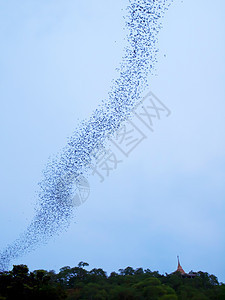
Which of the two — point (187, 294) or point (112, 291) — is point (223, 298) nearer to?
point (187, 294)

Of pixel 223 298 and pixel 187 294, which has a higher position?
pixel 187 294

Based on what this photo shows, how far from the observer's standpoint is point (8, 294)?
15.7 m

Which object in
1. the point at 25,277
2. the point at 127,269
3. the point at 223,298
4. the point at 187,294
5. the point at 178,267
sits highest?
the point at 25,277

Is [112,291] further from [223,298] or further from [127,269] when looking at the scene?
[127,269]

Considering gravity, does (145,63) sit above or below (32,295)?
above

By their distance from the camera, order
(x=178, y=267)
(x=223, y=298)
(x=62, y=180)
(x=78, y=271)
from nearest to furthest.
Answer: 1. (x=223, y=298)
2. (x=62, y=180)
3. (x=78, y=271)
4. (x=178, y=267)

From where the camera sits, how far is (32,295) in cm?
1549

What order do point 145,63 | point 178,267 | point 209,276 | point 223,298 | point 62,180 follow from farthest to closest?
point 178,267, point 209,276, point 62,180, point 223,298, point 145,63

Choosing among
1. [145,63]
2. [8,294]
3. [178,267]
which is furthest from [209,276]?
[145,63]

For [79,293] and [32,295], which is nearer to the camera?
[32,295]

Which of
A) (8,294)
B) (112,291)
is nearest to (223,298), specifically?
(112,291)

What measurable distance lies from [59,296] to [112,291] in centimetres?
276

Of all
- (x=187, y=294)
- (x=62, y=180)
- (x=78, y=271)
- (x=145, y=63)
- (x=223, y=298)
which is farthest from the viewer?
(x=78, y=271)

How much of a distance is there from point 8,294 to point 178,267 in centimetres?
2443
